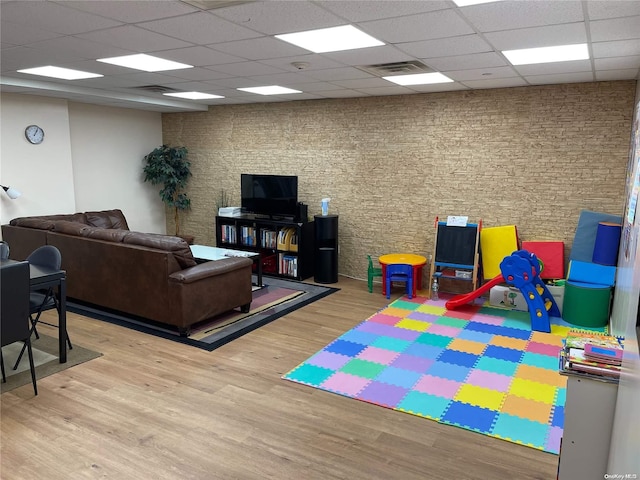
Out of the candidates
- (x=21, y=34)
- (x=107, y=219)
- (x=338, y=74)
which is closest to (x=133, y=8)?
(x=21, y=34)

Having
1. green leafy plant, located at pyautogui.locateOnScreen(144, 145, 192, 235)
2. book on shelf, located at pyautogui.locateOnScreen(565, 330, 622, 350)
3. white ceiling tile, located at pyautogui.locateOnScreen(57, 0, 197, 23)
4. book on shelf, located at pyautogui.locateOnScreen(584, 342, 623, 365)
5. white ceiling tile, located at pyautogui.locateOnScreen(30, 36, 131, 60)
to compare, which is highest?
white ceiling tile, located at pyautogui.locateOnScreen(30, 36, 131, 60)

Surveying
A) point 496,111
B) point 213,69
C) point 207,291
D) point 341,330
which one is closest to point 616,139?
point 496,111

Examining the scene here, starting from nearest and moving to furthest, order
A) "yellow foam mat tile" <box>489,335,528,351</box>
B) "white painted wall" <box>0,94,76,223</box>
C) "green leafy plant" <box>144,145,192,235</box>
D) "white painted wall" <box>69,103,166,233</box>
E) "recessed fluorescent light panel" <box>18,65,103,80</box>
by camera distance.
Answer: "yellow foam mat tile" <box>489,335,528,351</box> < "recessed fluorescent light panel" <box>18,65,103,80</box> < "white painted wall" <box>0,94,76,223</box> < "white painted wall" <box>69,103,166,233</box> < "green leafy plant" <box>144,145,192,235</box>

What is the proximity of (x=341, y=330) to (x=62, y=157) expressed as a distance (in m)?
4.85

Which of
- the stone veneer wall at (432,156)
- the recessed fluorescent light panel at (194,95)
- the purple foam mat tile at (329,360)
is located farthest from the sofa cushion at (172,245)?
the stone veneer wall at (432,156)

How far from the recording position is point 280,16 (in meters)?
2.72

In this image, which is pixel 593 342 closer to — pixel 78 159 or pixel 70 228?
pixel 70 228

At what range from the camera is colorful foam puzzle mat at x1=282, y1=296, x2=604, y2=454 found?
3.09 meters

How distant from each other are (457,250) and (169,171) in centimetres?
477

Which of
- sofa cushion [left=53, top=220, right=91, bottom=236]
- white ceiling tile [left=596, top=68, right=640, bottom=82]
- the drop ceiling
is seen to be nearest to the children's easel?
the drop ceiling

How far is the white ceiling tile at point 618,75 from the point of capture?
430 centimetres

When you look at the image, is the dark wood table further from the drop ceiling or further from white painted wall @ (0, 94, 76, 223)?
white painted wall @ (0, 94, 76, 223)

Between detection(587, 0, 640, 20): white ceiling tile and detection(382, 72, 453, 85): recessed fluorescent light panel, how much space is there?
1.94 m

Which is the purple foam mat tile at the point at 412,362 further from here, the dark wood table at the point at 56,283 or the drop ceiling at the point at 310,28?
the dark wood table at the point at 56,283
